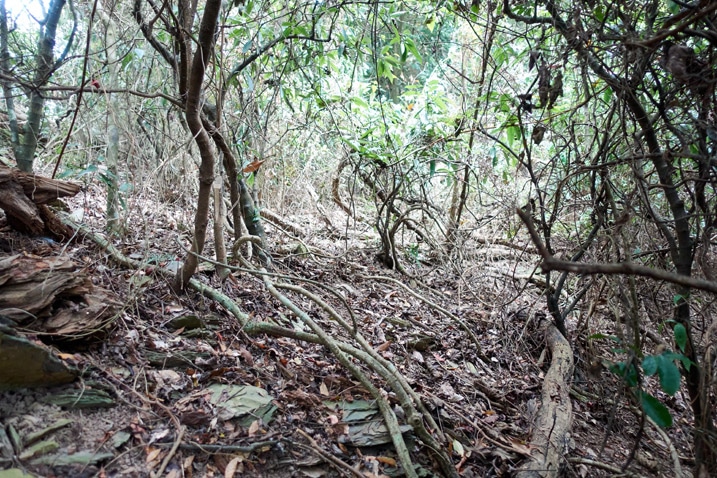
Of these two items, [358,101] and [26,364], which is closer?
[26,364]

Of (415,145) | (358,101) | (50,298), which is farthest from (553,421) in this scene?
(358,101)

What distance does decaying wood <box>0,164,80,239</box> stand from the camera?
235 centimetres

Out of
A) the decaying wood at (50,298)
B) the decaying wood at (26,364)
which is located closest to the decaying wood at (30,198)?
the decaying wood at (50,298)

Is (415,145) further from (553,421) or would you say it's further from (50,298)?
(50,298)

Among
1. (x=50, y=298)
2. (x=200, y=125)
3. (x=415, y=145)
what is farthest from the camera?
(x=415, y=145)

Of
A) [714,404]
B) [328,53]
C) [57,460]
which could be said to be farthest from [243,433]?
[328,53]

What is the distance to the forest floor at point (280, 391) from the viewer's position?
1.81 m

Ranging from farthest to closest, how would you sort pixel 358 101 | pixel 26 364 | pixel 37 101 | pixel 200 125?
pixel 358 101, pixel 37 101, pixel 200 125, pixel 26 364

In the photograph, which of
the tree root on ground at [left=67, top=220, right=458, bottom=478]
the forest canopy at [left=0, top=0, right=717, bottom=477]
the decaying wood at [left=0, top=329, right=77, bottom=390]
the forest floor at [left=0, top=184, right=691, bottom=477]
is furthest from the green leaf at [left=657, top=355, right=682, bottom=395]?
the decaying wood at [left=0, top=329, right=77, bottom=390]

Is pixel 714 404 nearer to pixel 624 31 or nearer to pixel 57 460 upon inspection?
pixel 624 31

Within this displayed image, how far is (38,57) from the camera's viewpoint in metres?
2.72

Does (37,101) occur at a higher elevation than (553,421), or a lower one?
higher

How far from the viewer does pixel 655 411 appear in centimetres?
153

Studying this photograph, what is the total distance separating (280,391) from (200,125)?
1445 millimetres
